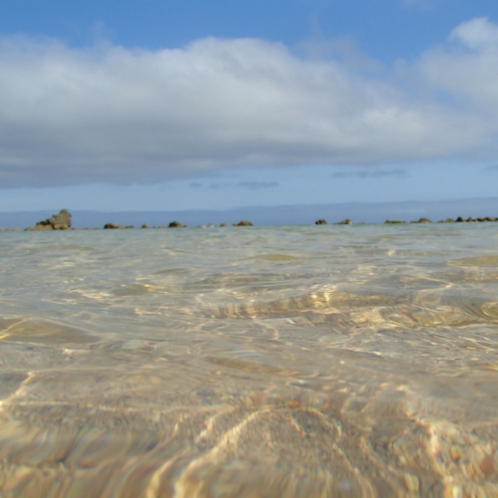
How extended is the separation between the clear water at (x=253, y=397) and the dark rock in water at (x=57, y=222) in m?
48.7

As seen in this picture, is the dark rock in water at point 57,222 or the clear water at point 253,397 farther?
the dark rock in water at point 57,222

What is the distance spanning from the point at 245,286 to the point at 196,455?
2908 mm

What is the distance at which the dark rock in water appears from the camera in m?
48.2

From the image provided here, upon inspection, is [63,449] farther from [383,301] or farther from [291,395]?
[383,301]

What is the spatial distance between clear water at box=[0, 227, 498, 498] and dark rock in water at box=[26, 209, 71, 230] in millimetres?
48699

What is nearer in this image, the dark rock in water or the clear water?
the clear water

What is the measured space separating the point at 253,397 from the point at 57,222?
175ft

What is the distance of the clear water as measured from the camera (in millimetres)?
1112

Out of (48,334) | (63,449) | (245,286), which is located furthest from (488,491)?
(245,286)

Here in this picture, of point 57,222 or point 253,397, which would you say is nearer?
point 253,397

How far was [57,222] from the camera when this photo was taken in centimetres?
5050

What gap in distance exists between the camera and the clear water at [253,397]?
111 centimetres

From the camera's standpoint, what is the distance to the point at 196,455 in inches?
47.0

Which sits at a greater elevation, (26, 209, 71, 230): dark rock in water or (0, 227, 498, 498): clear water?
(26, 209, 71, 230): dark rock in water
